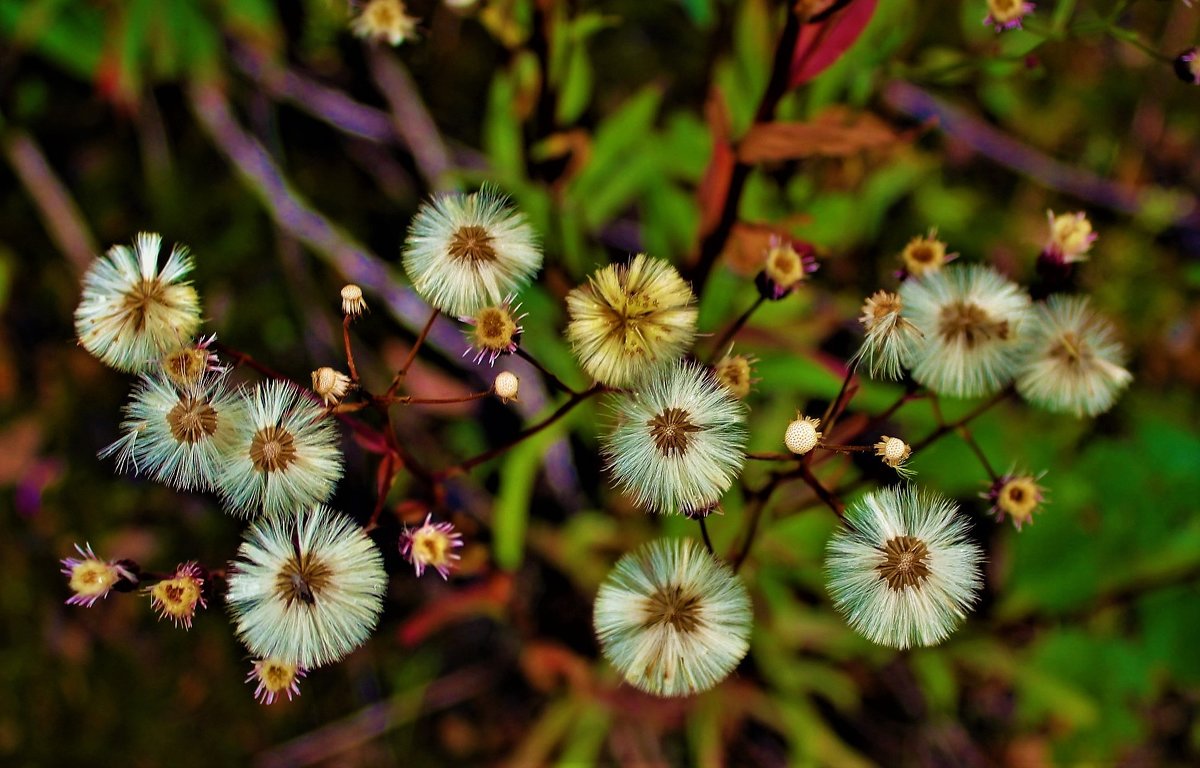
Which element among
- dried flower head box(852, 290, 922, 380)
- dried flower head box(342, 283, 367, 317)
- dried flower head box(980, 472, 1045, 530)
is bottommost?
dried flower head box(342, 283, 367, 317)

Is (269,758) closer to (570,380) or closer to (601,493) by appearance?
(601,493)

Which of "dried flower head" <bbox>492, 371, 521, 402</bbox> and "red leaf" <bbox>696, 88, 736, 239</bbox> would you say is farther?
"red leaf" <bbox>696, 88, 736, 239</bbox>

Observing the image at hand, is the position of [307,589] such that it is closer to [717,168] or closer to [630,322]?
[630,322]

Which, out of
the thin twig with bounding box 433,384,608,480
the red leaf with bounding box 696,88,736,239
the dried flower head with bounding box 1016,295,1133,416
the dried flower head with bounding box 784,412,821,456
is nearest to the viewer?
the dried flower head with bounding box 784,412,821,456

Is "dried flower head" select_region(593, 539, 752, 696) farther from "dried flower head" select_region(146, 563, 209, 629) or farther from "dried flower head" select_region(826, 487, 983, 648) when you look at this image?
"dried flower head" select_region(146, 563, 209, 629)

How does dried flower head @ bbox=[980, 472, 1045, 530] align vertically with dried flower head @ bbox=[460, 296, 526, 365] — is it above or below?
above

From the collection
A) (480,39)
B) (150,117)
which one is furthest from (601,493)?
(150,117)

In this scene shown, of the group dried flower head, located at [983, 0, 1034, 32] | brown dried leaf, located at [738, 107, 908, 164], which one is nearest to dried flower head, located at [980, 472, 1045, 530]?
brown dried leaf, located at [738, 107, 908, 164]
